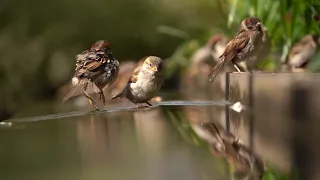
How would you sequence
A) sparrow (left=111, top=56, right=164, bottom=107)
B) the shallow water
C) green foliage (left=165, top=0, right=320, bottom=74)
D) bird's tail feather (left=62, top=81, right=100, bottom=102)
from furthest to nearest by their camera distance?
green foliage (left=165, top=0, right=320, bottom=74) < sparrow (left=111, top=56, right=164, bottom=107) < bird's tail feather (left=62, top=81, right=100, bottom=102) < the shallow water

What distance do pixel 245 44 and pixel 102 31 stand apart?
5.55 ft

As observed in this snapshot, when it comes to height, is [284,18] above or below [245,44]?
above

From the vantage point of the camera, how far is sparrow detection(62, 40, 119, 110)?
→ 1968 mm

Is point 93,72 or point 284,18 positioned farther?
point 284,18

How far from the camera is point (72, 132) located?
1532 millimetres

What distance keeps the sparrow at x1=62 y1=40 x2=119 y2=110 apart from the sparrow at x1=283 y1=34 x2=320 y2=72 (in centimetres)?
84

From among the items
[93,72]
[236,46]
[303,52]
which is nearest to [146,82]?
[93,72]

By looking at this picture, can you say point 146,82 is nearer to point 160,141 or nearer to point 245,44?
point 245,44

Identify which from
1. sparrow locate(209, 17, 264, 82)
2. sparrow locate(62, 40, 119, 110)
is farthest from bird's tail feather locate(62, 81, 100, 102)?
sparrow locate(209, 17, 264, 82)

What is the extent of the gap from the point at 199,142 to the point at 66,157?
368 millimetres

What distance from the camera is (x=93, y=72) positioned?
1.97 metres

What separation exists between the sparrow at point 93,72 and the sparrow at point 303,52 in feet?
2.75

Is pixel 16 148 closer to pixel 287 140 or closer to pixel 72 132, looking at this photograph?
pixel 72 132

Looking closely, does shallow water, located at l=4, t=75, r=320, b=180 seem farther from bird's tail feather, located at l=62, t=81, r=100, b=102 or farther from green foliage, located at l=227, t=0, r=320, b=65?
green foliage, located at l=227, t=0, r=320, b=65
